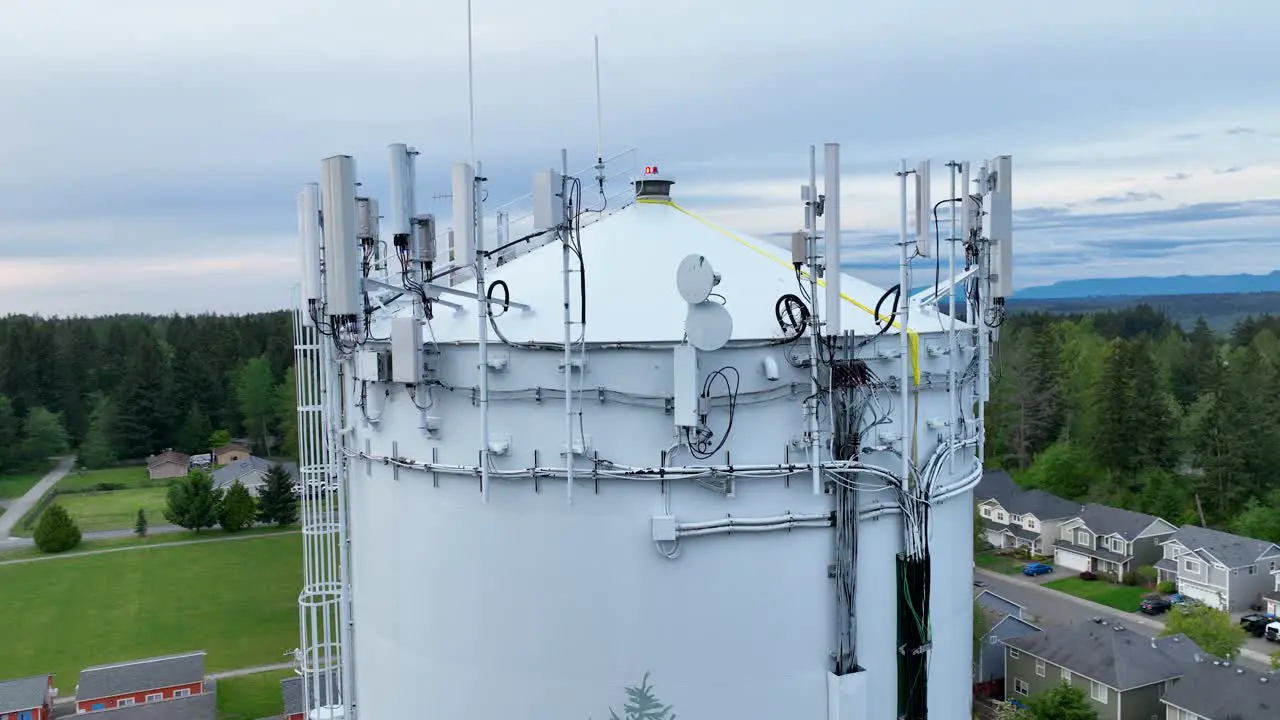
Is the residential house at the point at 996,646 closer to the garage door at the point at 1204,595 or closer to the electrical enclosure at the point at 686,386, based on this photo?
the garage door at the point at 1204,595

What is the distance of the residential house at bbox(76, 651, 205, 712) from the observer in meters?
27.9

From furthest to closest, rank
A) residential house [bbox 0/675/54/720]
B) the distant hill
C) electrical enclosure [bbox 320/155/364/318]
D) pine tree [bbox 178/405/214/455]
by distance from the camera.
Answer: the distant hill → pine tree [bbox 178/405/214/455] → residential house [bbox 0/675/54/720] → electrical enclosure [bbox 320/155/364/318]

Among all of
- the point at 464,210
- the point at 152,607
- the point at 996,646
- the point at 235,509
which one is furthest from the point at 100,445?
the point at 464,210

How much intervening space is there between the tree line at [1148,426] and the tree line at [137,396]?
43624 millimetres

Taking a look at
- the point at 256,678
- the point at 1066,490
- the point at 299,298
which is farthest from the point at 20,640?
the point at 1066,490

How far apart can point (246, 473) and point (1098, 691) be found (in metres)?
48.8

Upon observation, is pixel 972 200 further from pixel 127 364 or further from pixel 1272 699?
pixel 127 364

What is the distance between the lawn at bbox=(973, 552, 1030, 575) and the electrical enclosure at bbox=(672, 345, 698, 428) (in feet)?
118

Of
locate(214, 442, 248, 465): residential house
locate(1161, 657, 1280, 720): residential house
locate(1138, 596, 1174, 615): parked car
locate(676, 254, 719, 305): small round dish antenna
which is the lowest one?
locate(1138, 596, 1174, 615): parked car

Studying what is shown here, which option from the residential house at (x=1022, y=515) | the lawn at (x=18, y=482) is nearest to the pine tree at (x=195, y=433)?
the lawn at (x=18, y=482)

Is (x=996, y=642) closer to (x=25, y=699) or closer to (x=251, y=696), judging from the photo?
(x=251, y=696)

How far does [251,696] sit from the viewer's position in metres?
29.0

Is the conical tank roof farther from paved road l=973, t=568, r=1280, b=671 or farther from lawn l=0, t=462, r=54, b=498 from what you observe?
lawn l=0, t=462, r=54, b=498

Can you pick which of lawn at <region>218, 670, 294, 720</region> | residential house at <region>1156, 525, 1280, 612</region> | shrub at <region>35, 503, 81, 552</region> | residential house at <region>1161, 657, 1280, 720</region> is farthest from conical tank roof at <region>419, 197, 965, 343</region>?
shrub at <region>35, 503, 81, 552</region>
